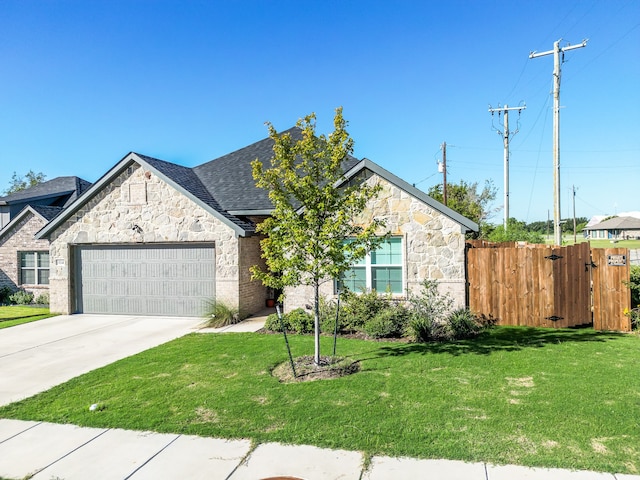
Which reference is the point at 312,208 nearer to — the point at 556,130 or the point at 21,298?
the point at 21,298

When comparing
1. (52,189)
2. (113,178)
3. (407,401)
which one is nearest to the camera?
(407,401)

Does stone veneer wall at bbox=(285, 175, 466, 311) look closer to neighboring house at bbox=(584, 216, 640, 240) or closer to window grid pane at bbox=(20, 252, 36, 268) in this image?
window grid pane at bbox=(20, 252, 36, 268)

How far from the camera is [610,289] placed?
34.7 ft

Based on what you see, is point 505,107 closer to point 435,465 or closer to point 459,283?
point 459,283

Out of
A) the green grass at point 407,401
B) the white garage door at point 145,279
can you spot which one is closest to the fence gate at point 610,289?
the green grass at point 407,401

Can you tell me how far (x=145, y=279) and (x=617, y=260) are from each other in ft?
46.6

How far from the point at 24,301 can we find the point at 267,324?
13.1 metres

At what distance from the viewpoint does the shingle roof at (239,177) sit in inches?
574

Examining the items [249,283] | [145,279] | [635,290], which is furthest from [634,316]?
[145,279]

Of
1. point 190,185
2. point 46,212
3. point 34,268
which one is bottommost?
point 34,268

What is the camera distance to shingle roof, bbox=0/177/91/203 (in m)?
21.5

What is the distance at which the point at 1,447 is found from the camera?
5.04 m

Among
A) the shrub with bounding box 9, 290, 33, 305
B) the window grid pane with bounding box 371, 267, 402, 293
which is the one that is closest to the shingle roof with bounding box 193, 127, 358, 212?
the window grid pane with bounding box 371, 267, 402, 293

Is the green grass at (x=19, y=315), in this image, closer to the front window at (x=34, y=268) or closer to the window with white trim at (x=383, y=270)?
the front window at (x=34, y=268)
